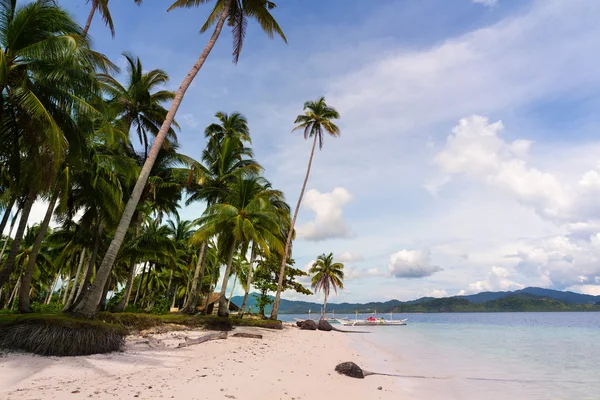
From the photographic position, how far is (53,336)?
25.8 feet

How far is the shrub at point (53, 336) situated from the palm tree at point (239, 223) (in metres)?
11.8

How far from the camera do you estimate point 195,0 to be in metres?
14.9

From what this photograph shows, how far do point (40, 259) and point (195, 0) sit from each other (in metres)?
31.9

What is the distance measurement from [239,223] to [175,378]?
572 inches

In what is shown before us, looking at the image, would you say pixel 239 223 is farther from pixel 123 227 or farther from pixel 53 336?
pixel 53 336

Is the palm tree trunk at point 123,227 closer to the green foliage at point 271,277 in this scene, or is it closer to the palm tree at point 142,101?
the palm tree at point 142,101

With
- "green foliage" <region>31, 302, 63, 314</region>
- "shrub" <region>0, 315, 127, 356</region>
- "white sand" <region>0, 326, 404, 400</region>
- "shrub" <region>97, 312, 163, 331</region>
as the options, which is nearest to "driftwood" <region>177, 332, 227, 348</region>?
"white sand" <region>0, 326, 404, 400</region>

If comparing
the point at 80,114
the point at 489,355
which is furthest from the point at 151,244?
the point at 489,355

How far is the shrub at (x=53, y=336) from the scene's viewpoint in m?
7.86

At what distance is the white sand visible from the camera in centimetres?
Answer: 547

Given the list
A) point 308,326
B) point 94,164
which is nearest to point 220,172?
point 94,164

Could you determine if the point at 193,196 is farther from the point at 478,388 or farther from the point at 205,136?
the point at 478,388

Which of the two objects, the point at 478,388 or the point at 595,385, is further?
the point at 595,385

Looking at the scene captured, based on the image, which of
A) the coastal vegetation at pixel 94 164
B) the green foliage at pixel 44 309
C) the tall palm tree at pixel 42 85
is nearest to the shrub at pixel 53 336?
the coastal vegetation at pixel 94 164
